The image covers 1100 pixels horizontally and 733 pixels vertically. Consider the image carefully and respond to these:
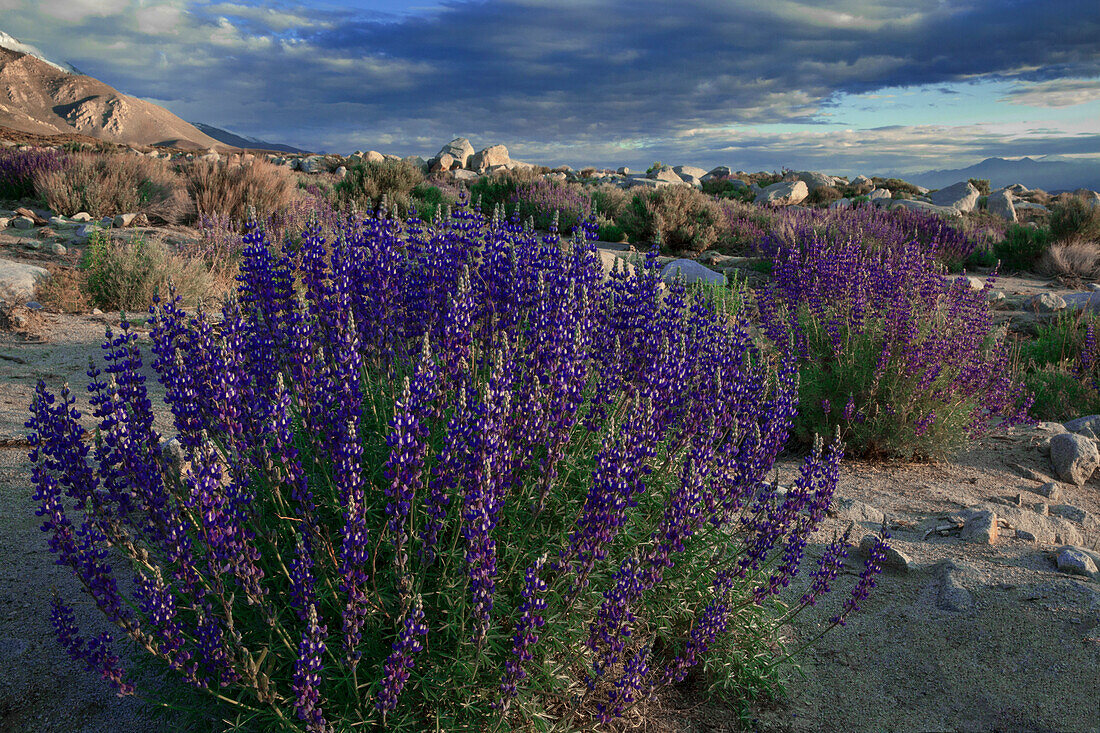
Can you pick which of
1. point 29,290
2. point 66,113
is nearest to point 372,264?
point 29,290

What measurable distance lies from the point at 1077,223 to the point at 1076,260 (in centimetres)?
155

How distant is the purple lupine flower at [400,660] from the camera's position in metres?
1.94

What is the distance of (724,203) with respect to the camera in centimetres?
1970

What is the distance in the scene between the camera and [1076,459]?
19.1 ft

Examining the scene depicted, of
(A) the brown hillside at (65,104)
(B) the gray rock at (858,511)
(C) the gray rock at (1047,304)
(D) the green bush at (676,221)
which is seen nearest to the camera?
(B) the gray rock at (858,511)

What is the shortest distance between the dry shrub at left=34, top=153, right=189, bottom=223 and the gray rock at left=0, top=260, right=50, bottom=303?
4.81 metres

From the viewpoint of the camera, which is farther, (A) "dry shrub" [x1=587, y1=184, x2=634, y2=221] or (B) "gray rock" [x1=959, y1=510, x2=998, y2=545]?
(A) "dry shrub" [x1=587, y1=184, x2=634, y2=221]

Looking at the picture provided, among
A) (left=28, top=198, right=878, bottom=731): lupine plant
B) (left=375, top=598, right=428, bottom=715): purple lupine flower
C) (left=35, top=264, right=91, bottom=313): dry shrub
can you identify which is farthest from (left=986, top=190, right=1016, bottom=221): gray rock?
(left=375, top=598, right=428, bottom=715): purple lupine flower

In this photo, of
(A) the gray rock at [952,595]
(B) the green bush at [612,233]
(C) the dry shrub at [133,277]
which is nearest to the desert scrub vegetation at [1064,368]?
(A) the gray rock at [952,595]

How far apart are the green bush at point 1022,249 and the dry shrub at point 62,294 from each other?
17.2 metres

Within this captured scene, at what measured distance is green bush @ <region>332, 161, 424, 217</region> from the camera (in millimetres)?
16125

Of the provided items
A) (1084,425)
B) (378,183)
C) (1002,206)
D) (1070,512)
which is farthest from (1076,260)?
(378,183)

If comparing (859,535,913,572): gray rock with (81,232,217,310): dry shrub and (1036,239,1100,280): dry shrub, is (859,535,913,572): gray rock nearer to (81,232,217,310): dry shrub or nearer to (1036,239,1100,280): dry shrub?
(81,232,217,310): dry shrub

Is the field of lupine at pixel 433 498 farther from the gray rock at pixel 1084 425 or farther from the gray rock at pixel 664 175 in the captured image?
the gray rock at pixel 664 175
